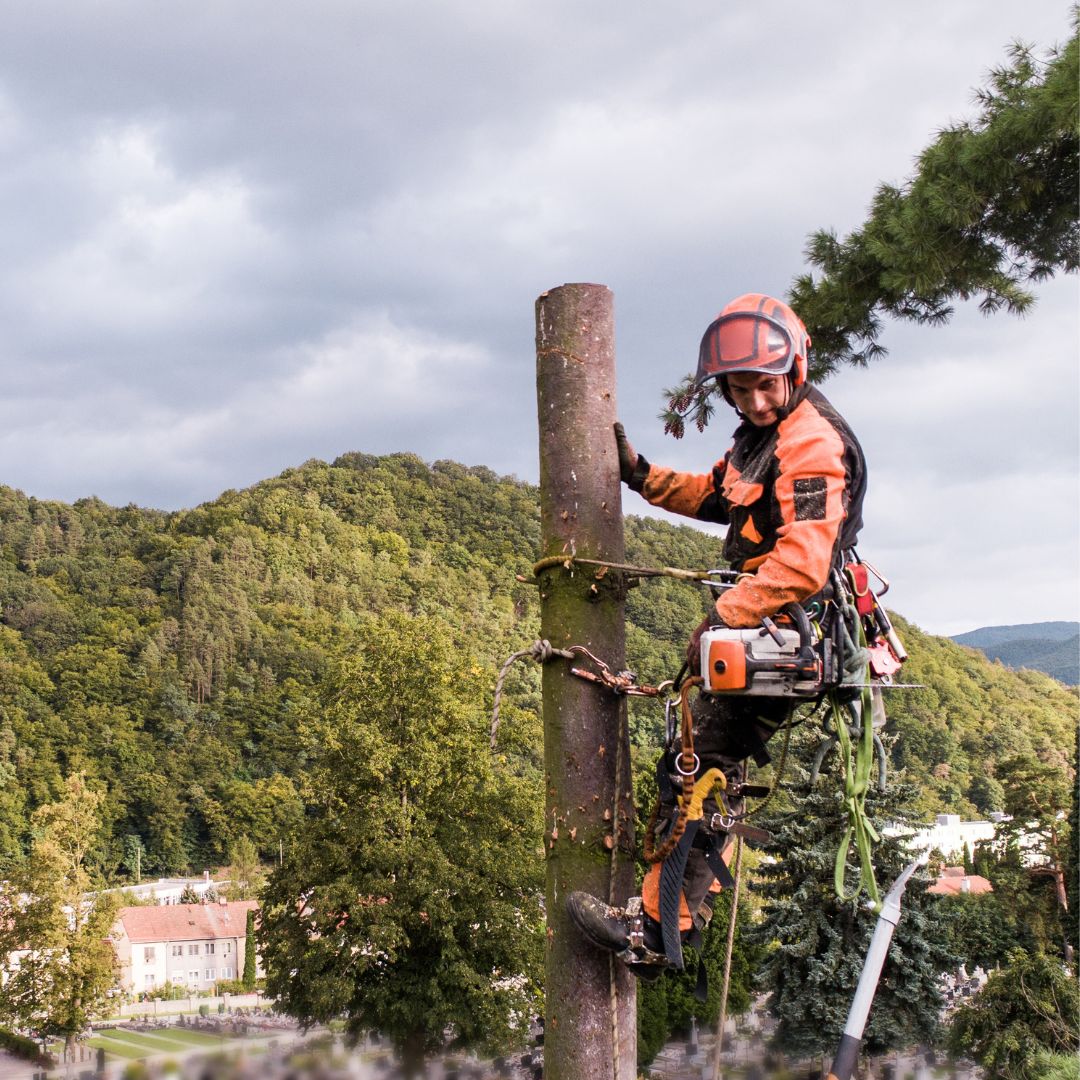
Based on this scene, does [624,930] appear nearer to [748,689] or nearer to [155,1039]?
[748,689]

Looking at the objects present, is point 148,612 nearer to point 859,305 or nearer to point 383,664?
point 383,664

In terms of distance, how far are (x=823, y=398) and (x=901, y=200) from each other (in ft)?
22.8

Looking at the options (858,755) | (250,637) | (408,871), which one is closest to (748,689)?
A: (858,755)

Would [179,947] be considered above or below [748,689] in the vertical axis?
below

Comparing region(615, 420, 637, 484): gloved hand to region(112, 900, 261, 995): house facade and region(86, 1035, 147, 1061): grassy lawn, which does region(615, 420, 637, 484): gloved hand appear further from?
region(112, 900, 261, 995): house facade

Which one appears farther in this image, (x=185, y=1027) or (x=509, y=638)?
(x=509, y=638)

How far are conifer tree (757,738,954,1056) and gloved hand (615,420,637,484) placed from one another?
1640 cm

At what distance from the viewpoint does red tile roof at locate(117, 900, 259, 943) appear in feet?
168

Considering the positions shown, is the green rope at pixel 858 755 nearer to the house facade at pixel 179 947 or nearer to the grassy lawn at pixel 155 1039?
the grassy lawn at pixel 155 1039

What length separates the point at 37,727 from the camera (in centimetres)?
7962

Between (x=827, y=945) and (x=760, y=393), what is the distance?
19.0 meters

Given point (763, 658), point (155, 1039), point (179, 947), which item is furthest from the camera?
point (179, 947)

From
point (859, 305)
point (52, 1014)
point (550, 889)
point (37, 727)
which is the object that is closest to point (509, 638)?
point (37, 727)

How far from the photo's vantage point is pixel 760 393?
3561mm
